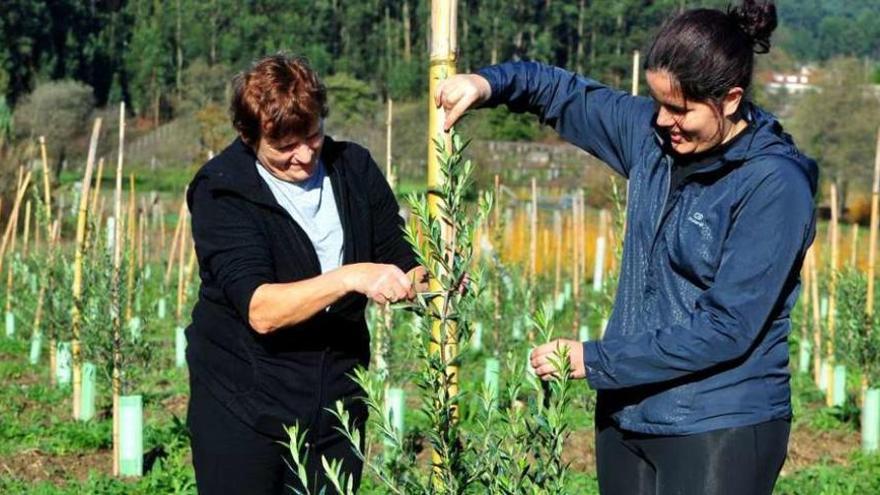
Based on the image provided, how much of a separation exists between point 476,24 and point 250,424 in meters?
49.8

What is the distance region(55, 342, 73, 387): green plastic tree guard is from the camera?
9.33 metres

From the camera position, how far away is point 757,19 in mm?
2756

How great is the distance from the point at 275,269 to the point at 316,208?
20 centimetres

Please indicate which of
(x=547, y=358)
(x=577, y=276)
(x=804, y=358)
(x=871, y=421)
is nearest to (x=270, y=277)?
(x=547, y=358)

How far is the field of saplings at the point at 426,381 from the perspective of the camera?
266 cm

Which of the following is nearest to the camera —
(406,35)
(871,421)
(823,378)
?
(871,421)

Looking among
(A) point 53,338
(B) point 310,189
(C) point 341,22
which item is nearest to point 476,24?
(C) point 341,22

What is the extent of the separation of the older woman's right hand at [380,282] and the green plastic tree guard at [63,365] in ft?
21.4

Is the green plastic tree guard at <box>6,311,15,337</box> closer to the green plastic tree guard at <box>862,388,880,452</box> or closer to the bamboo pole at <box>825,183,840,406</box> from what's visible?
the bamboo pole at <box>825,183,840,406</box>

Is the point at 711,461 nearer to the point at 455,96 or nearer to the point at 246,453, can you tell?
the point at 455,96

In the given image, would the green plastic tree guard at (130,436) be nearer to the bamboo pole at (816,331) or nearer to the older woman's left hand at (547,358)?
the older woman's left hand at (547,358)

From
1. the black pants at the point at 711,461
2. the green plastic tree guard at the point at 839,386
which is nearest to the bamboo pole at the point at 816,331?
the green plastic tree guard at the point at 839,386

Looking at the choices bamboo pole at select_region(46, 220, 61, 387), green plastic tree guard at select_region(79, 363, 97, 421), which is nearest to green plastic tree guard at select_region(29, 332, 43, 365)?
bamboo pole at select_region(46, 220, 61, 387)

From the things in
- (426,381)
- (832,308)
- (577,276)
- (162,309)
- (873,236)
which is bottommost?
(162,309)
